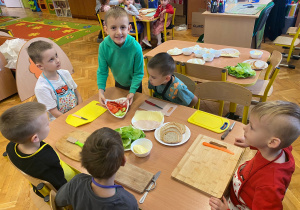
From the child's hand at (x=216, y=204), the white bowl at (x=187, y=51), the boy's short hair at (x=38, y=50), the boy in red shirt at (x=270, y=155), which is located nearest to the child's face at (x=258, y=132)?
the boy in red shirt at (x=270, y=155)

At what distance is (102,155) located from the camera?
2.64ft

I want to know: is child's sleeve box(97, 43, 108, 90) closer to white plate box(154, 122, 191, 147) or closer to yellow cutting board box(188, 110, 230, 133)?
white plate box(154, 122, 191, 147)

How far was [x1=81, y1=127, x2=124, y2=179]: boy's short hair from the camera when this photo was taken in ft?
2.65

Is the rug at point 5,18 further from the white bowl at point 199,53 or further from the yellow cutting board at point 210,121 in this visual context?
the yellow cutting board at point 210,121

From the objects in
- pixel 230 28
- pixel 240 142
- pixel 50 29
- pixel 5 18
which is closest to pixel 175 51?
pixel 230 28

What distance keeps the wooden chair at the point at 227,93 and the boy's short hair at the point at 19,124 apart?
1.30 metres

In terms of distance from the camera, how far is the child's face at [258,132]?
3.05ft

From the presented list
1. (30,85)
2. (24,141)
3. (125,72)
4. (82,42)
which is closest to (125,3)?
(82,42)

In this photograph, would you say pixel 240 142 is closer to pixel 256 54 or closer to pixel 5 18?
pixel 256 54

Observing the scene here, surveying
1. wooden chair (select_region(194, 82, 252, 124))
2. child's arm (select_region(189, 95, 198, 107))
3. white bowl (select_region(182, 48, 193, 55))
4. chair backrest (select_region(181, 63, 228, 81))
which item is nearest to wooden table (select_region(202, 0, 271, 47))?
white bowl (select_region(182, 48, 193, 55))

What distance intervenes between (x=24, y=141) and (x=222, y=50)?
2.32 metres

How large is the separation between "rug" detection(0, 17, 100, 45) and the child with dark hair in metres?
5.67

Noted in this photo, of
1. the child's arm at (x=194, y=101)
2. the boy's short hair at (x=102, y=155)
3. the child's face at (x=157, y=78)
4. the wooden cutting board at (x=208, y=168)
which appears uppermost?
the boy's short hair at (x=102, y=155)

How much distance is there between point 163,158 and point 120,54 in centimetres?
106
